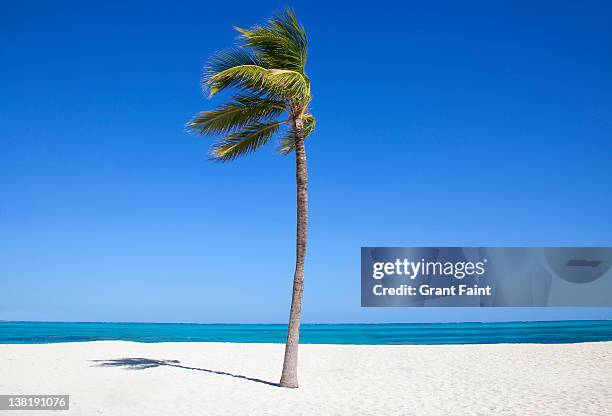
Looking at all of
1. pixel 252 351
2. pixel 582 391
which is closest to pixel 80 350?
pixel 252 351

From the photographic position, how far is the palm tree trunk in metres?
Result: 12.3

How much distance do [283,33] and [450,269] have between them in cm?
1097

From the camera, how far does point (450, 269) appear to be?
19.7m

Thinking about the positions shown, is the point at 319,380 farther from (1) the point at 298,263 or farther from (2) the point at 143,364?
(2) the point at 143,364

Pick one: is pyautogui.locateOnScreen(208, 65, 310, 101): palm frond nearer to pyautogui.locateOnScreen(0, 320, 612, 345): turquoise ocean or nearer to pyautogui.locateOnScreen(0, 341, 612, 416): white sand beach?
pyautogui.locateOnScreen(0, 341, 612, 416): white sand beach

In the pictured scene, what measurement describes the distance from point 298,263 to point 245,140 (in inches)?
120

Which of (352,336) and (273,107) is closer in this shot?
(273,107)

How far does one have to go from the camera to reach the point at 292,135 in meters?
13.5

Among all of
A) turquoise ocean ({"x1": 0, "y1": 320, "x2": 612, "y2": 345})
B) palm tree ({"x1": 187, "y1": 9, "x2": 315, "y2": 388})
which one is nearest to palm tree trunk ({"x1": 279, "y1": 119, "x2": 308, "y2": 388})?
palm tree ({"x1": 187, "y1": 9, "x2": 315, "y2": 388})

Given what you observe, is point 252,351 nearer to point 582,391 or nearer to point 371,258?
point 371,258

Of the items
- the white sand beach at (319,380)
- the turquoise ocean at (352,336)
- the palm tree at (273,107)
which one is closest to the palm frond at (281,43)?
the palm tree at (273,107)
